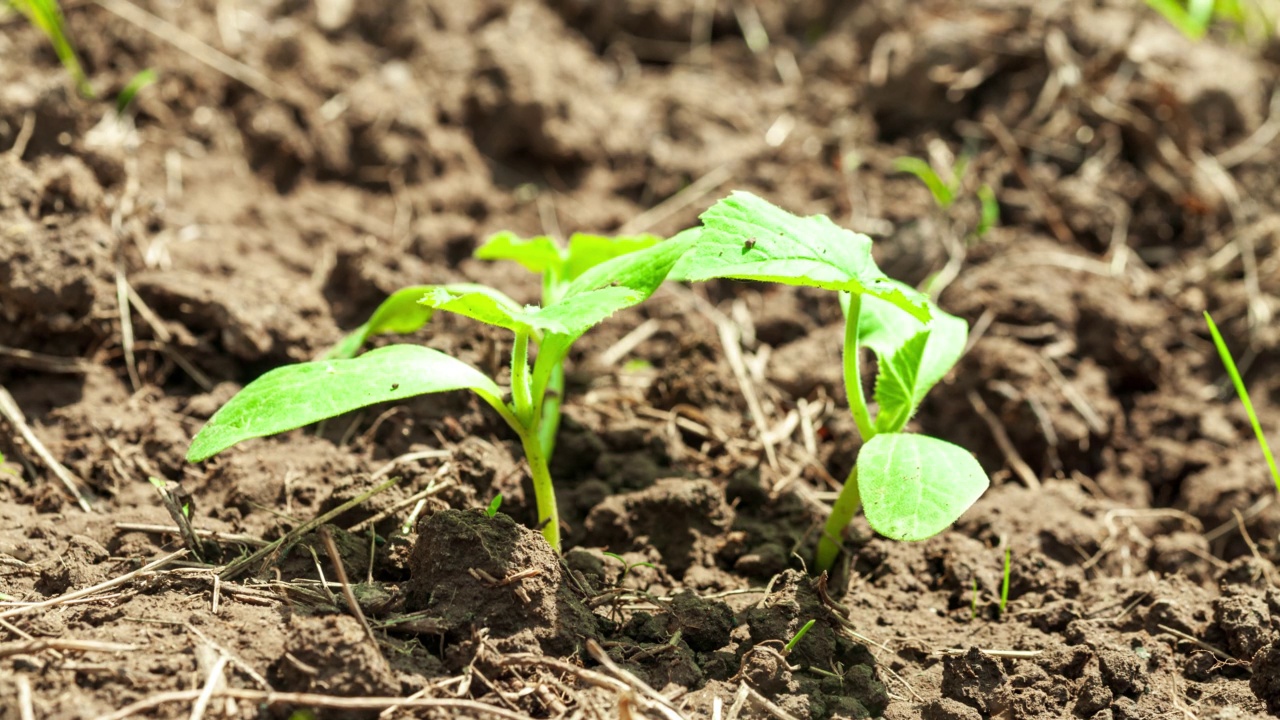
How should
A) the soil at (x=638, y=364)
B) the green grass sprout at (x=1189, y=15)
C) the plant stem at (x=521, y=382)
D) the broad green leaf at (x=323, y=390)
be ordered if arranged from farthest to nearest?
the green grass sprout at (x=1189, y=15), the plant stem at (x=521, y=382), the soil at (x=638, y=364), the broad green leaf at (x=323, y=390)

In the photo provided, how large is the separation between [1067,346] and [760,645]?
4.64ft

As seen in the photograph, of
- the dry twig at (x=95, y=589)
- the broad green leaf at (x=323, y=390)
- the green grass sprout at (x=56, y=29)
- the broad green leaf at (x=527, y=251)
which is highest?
the green grass sprout at (x=56, y=29)

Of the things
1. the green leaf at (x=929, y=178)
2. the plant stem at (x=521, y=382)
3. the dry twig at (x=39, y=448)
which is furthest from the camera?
the green leaf at (x=929, y=178)

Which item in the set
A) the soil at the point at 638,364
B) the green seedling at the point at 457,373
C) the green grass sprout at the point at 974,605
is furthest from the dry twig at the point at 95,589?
the green grass sprout at the point at 974,605

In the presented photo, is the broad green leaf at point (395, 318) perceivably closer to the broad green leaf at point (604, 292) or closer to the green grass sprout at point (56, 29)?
the broad green leaf at point (604, 292)

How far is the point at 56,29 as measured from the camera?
2.95 metres

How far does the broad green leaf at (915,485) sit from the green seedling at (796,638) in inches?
9.9

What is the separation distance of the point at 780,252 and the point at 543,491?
625mm

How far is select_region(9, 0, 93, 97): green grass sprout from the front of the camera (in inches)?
116

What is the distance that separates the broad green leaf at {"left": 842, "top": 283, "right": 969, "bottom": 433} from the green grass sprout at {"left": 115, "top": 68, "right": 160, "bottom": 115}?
89.6 inches

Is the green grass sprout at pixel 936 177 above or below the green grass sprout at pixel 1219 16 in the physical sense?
below

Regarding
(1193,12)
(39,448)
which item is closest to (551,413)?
(39,448)

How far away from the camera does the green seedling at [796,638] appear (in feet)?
5.77

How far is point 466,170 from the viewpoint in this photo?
3318 mm
